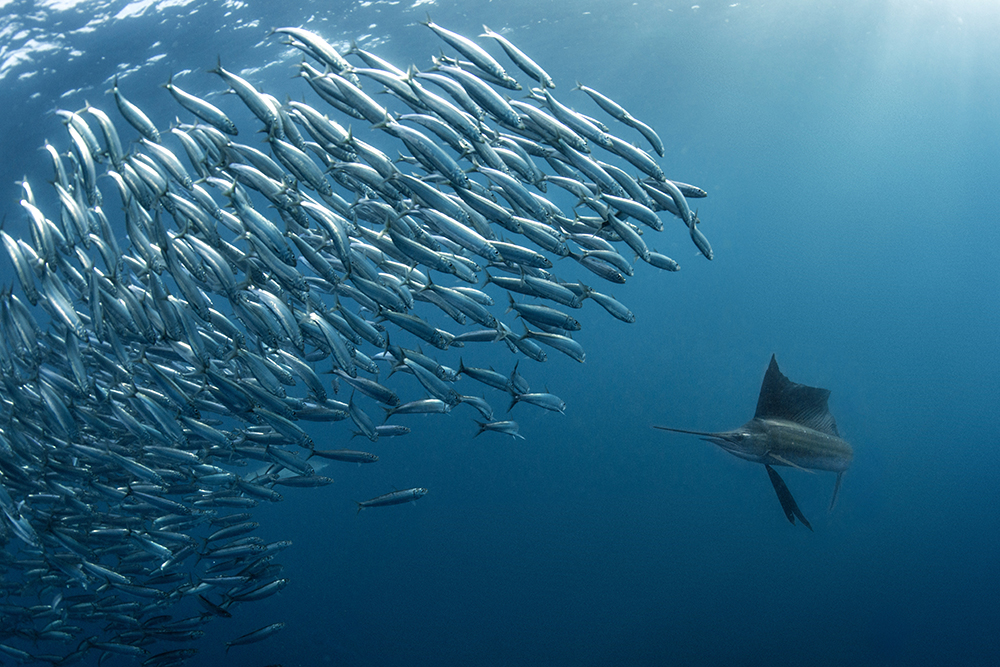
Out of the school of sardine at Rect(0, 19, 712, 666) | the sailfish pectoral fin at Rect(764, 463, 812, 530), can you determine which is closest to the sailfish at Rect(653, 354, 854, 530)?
the sailfish pectoral fin at Rect(764, 463, 812, 530)

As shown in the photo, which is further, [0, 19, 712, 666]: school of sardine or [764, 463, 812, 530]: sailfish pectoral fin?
[764, 463, 812, 530]: sailfish pectoral fin

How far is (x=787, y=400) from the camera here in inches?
177

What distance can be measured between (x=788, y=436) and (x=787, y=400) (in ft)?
1.55

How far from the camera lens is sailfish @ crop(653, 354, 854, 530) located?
4.07m

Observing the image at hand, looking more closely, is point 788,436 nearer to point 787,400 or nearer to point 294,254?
point 787,400

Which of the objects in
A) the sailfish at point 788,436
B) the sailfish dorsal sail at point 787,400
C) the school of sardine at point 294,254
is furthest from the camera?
the sailfish dorsal sail at point 787,400

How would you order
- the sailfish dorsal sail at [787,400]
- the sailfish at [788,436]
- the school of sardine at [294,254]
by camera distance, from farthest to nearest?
the sailfish dorsal sail at [787,400] < the sailfish at [788,436] < the school of sardine at [294,254]

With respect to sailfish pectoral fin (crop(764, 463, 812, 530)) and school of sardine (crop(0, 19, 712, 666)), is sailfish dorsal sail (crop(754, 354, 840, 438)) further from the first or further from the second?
school of sardine (crop(0, 19, 712, 666))

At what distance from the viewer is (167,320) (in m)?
4.10

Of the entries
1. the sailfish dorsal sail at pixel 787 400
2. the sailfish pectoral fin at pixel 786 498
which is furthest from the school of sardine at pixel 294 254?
the sailfish pectoral fin at pixel 786 498

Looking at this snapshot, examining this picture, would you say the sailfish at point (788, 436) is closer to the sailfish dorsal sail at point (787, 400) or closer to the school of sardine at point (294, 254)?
the sailfish dorsal sail at point (787, 400)

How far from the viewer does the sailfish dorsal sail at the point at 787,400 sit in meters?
4.48

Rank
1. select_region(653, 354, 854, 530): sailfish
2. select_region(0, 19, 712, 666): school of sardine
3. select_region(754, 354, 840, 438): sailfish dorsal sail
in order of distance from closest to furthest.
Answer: select_region(0, 19, 712, 666): school of sardine → select_region(653, 354, 854, 530): sailfish → select_region(754, 354, 840, 438): sailfish dorsal sail

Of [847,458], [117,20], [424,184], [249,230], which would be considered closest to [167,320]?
[249,230]
